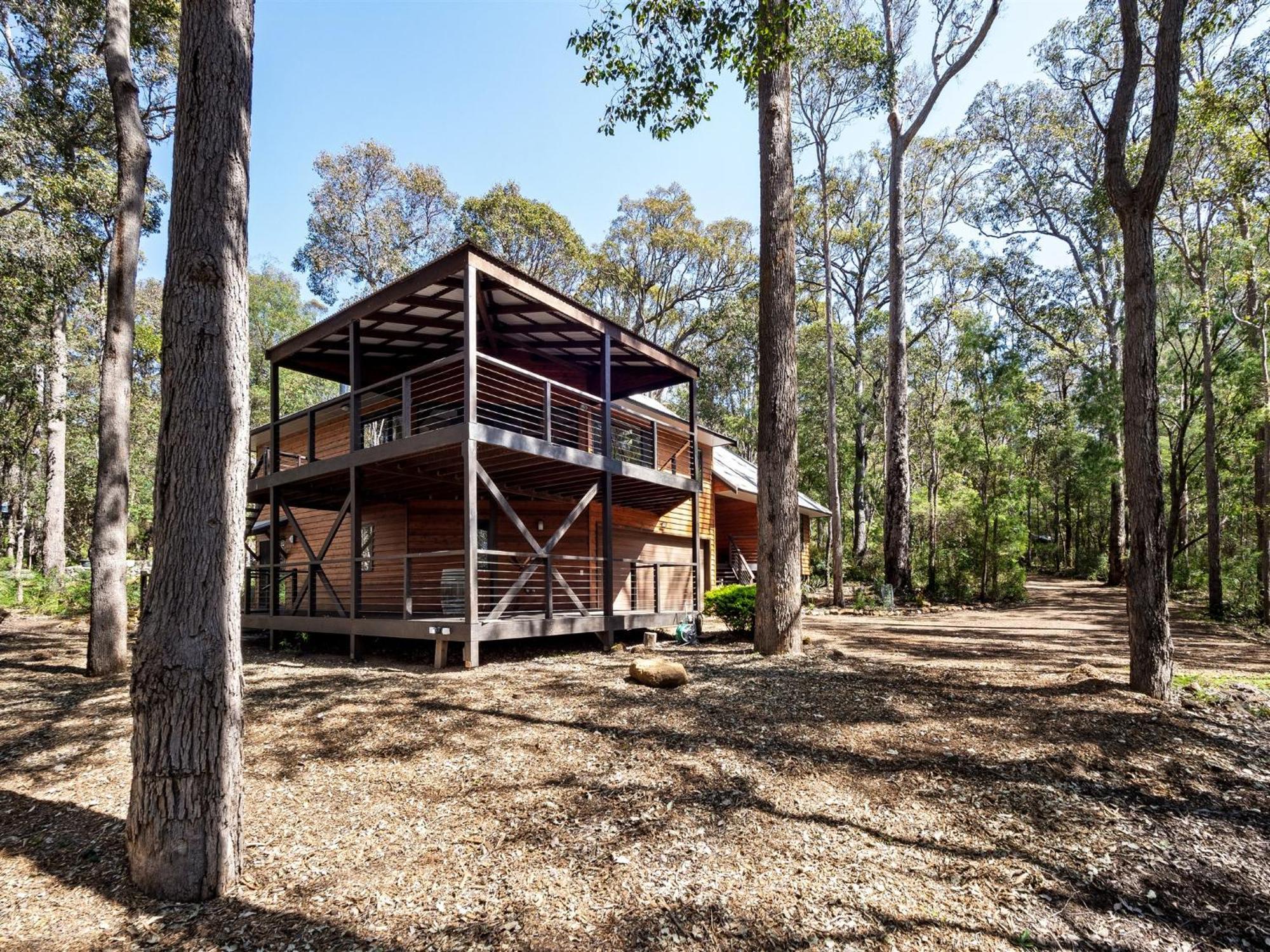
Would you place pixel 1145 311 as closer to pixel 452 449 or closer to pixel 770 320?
pixel 770 320

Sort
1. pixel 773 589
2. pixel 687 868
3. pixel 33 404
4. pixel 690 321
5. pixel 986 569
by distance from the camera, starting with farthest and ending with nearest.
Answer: pixel 690 321, pixel 33 404, pixel 986 569, pixel 773 589, pixel 687 868

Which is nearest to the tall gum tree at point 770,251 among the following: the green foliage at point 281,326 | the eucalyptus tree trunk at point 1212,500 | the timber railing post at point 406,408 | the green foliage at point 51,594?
the timber railing post at point 406,408

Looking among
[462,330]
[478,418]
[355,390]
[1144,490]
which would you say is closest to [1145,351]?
[1144,490]

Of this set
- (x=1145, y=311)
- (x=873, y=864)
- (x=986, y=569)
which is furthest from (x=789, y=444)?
(x=986, y=569)

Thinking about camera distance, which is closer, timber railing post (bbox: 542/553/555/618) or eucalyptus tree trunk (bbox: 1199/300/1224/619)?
timber railing post (bbox: 542/553/555/618)

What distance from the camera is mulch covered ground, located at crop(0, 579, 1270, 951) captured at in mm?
2912

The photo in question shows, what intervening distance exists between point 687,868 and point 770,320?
7.51 metres

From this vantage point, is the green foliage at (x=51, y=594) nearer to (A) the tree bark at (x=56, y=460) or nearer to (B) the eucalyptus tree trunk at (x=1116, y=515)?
(A) the tree bark at (x=56, y=460)

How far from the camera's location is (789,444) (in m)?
8.88

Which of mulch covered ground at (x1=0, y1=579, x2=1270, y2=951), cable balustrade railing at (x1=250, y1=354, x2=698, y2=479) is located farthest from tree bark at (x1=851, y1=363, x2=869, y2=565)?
mulch covered ground at (x1=0, y1=579, x2=1270, y2=951)

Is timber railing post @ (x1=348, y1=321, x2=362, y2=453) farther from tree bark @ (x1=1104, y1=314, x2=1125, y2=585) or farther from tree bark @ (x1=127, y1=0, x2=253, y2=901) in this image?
tree bark @ (x1=1104, y1=314, x2=1125, y2=585)

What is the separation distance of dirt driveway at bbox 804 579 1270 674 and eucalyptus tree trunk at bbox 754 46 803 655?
1.78m

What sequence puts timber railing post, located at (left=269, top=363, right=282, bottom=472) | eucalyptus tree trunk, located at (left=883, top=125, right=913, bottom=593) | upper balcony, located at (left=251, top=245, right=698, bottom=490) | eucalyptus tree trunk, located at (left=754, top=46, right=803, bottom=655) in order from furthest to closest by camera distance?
eucalyptus tree trunk, located at (left=883, top=125, right=913, bottom=593)
timber railing post, located at (left=269, top=363, right=282, bottom=472)
upper balcony, located at (left=251, top=245, right=698, bottom=490)
eucalyptus tree trunk, located at (left=754, top=46, right=803, bottom=655)

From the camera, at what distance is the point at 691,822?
3.84 meters
